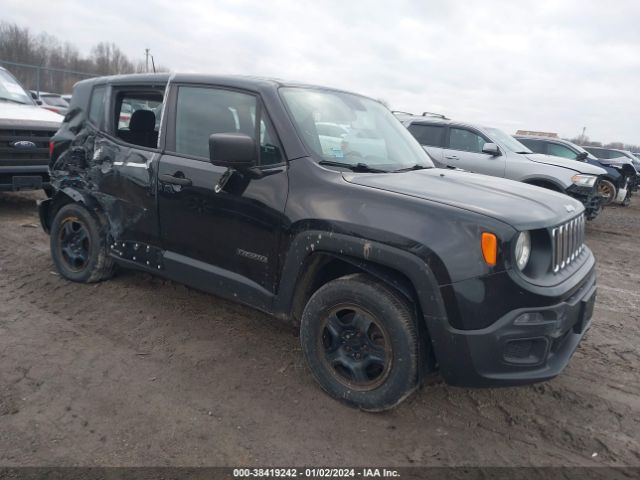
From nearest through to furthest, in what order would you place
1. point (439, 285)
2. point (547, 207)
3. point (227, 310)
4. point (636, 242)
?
1. point (439, 285)
2. point (547, 207)
3. point (227, 310)
4. point (636, 242)

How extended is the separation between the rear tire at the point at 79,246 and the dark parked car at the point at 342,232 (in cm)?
7

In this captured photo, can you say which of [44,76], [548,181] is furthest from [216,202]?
[44,76]

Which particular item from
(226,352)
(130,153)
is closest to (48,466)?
(226,352)

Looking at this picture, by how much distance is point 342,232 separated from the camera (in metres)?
2.84

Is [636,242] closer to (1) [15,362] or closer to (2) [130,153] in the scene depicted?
(2) [130,153]

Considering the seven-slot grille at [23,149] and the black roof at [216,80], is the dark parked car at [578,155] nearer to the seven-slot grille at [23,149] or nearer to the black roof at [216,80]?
the black roof at [216,80]

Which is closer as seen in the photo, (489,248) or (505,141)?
(489,248)

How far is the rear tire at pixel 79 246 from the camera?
4.41 meters

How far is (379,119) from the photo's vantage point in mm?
4047

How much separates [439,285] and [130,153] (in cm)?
273

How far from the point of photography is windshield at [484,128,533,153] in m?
9.19

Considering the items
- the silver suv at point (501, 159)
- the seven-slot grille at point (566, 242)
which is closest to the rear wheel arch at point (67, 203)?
the seven-slot grille at point (566, 242)

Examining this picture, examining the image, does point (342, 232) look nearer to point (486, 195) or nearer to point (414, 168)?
point (486, 195)

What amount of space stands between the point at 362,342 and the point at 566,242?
136 cm
